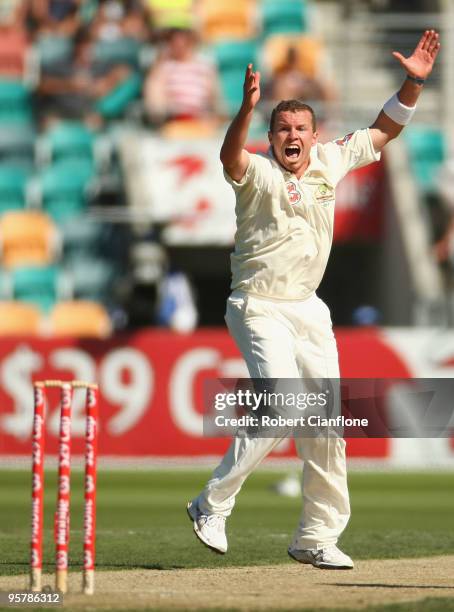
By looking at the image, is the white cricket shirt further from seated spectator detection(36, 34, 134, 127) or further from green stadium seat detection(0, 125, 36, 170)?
green stadium seat detection(0, 125, 36, 170)

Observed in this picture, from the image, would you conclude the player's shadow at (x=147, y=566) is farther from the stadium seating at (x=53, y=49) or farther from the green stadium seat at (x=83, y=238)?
the stadium seating at (x=53, y=49)

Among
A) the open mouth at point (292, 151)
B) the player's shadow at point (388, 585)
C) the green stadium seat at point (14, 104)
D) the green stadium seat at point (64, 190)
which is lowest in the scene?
the player's shadow at point (388, 585)

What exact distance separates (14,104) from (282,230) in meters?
12.8

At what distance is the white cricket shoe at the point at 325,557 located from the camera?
22.5 feet

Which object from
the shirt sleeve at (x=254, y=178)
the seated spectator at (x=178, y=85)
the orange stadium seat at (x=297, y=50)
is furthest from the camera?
the orange stadium seat at (x=297, y=50)

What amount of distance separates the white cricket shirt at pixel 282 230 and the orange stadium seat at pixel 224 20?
1365 cm

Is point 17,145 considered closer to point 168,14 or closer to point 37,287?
point 37,287

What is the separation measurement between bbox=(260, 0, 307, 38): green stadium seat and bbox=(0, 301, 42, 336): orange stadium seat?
569cm

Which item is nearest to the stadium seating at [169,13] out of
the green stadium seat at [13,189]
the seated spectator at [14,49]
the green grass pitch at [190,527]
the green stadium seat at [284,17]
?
the green stadium seat at [284,17]

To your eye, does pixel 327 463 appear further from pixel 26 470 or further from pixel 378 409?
pixel 26 470

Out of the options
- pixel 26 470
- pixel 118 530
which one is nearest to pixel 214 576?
pixel 118 530

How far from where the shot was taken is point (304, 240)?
673 cm

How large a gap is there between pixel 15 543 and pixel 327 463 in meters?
2.43

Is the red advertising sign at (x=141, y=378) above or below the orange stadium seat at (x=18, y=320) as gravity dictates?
below
